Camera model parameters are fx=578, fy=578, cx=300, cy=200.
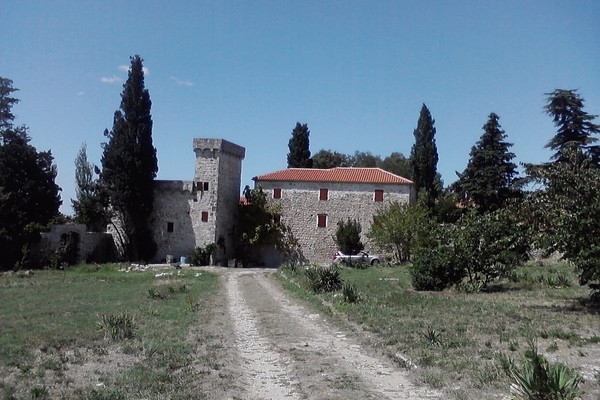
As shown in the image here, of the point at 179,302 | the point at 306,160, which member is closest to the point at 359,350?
the point at 179,302

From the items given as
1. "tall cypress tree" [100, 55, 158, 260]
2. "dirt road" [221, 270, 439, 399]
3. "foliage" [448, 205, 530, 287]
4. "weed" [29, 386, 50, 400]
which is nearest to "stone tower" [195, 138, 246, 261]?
"tall cypress tree" [100, 55, 158, 260]

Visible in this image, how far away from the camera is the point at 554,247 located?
1592 centimetres

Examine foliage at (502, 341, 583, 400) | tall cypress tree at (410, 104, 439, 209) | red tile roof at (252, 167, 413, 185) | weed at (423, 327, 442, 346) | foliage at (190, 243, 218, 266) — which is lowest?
weed at (423, 327, 442, 346)

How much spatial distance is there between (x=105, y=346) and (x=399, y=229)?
1348 inches

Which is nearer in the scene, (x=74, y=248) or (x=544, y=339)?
(x=544, y=339)

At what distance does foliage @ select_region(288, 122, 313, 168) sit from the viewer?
61.8 m

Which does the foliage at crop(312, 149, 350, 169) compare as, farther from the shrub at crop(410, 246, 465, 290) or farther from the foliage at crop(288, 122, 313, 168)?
the shrub at crop(410, 246, 465, 290)

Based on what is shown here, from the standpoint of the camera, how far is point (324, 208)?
1994 inches

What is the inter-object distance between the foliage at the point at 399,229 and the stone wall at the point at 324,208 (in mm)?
3407

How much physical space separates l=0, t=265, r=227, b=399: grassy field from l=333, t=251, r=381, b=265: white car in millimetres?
21286

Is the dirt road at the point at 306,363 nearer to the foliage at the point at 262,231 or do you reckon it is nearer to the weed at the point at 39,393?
the weed at the point at 39,393

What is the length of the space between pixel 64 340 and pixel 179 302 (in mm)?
8912

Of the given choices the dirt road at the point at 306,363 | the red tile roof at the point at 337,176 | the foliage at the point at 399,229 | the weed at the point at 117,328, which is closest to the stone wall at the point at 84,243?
the red tile roof at the point at 337,176

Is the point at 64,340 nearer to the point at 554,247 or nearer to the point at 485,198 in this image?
the point at 554,247
